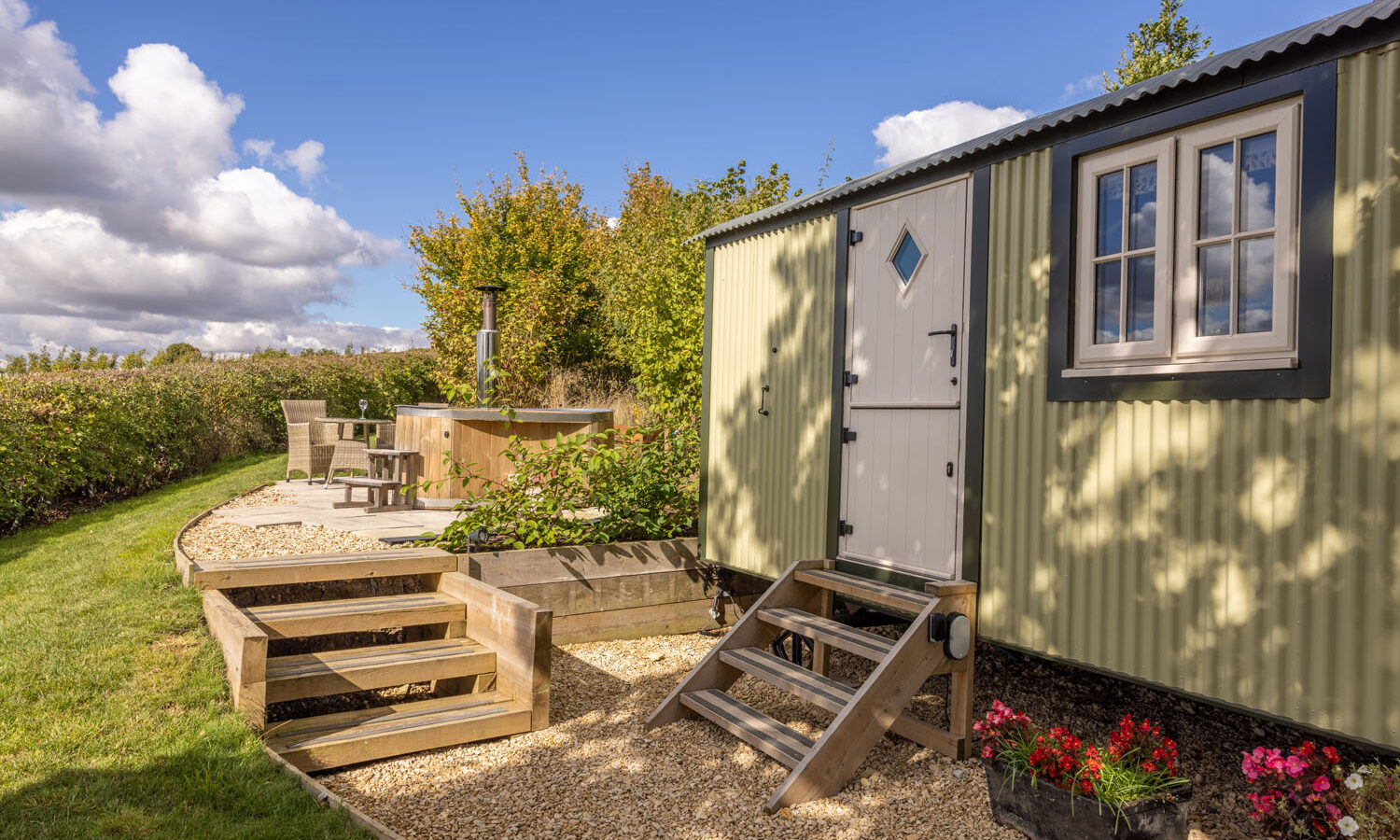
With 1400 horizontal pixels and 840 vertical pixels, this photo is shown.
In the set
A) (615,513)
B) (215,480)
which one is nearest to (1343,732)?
(615,513)

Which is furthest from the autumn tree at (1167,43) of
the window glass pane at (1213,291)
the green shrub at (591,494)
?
the window glass pane at (1213,291)

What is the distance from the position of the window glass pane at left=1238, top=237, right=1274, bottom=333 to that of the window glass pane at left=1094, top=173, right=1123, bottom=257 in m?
0.50

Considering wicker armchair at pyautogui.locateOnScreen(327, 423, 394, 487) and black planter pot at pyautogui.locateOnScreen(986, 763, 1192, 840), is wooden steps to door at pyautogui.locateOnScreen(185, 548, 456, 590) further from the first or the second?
wicker armchair at pyautogui.locateOnScreen(327, 423, 394, 487)

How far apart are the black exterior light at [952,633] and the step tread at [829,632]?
238mm

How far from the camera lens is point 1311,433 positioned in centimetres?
267

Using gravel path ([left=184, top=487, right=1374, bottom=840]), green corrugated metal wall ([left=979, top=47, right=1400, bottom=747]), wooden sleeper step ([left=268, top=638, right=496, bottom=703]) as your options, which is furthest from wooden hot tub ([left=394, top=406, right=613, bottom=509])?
green corrugated metal wall ([left=979, top=47, right=1400, bottom=747])

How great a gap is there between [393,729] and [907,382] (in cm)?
301

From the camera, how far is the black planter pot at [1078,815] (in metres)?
2.73

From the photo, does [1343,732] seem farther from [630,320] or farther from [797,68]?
[630,320]

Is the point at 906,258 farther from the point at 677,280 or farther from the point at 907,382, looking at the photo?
the point at 677,280

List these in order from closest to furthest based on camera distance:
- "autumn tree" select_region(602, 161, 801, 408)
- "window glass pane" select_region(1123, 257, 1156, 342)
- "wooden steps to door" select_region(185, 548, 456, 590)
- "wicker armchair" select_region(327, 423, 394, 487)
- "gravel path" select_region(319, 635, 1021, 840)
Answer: "gravel path" select_region(319, 635, 1021, 840) < "window glass pane" select_region(1123, 257, 1156, 342) < "wooden steps to door" select_region(185, 548, 456, 590) < "wicker armchair" select_region(327, 423, 394, 487) < "autumn tree" select_region(602, 161, 801, 408)

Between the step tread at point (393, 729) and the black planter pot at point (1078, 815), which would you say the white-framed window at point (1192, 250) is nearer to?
the black planter pot at point (1078, 815)

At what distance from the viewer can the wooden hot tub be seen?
7.93m

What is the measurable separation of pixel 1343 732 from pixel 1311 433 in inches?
37.5
